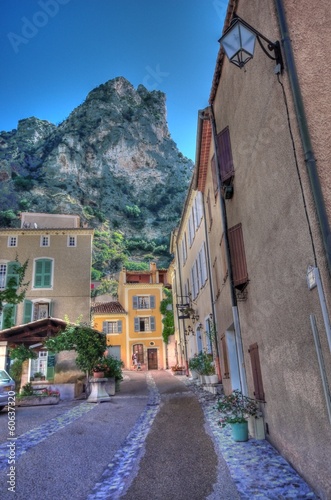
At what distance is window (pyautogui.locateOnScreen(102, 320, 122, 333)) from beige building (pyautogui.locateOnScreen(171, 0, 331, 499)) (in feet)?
90.4

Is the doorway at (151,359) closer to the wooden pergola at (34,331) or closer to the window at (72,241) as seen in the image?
the window at (72,241)

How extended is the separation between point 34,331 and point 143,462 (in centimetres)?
1123

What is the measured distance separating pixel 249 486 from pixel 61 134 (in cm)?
8291

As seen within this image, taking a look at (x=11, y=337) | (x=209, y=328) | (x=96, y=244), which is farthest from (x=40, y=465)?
(x=96, y=244)

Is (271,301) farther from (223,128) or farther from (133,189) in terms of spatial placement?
(133,189)

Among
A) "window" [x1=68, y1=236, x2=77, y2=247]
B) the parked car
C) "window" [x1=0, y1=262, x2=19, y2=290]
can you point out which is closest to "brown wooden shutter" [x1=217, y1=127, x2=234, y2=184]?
the parked car

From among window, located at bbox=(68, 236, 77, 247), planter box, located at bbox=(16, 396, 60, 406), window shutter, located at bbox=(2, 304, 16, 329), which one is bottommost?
planter box, located at bbox=(16, 396, 60, 406)

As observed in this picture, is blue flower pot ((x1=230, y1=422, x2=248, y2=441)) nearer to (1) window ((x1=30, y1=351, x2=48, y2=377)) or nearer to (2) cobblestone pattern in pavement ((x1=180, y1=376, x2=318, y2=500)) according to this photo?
(2) cobblestone pattern in pavement ((x1=180, y1=376, x2=318, y2=500))

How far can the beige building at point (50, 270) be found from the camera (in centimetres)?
2088

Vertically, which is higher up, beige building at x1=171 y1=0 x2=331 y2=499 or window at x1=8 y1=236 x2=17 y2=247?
window at x1=8 y1=236 x2=17 y2=247

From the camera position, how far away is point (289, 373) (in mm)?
4449

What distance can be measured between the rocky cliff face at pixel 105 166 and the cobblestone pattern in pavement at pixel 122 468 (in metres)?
56.2

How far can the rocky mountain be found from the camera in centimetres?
6350

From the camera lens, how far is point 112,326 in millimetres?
33375
